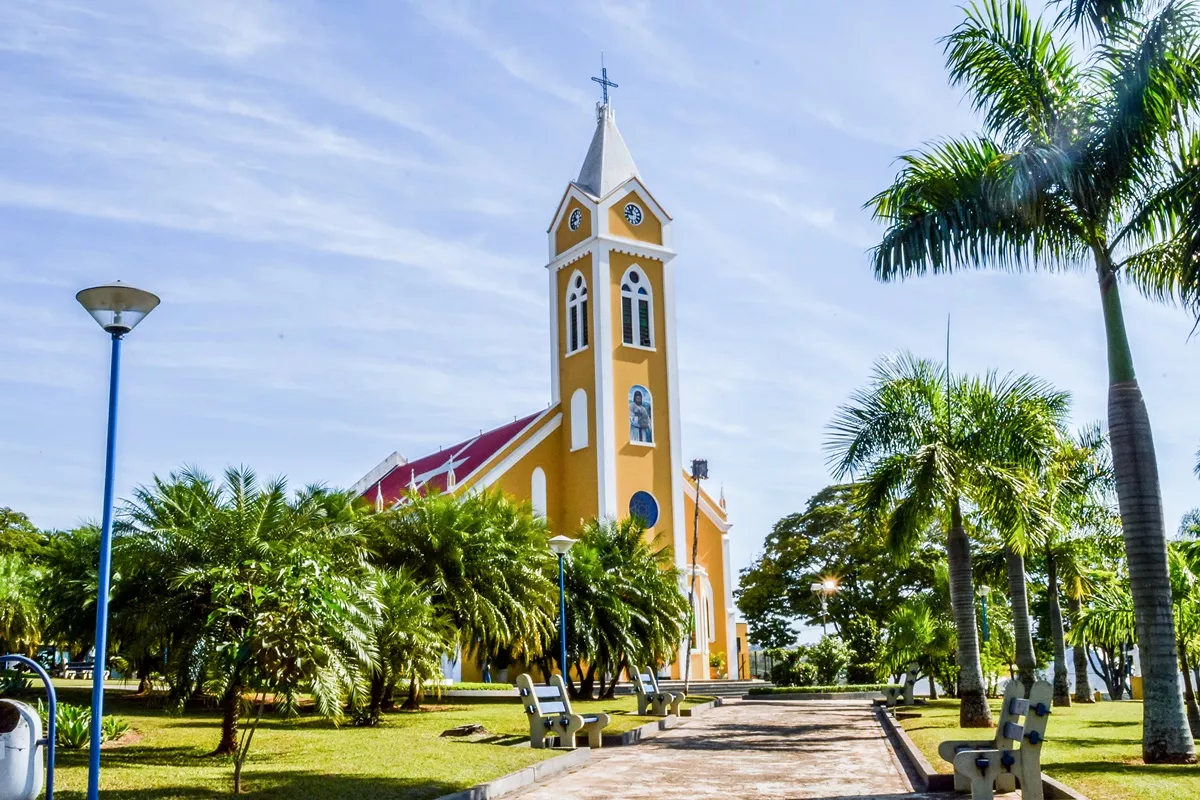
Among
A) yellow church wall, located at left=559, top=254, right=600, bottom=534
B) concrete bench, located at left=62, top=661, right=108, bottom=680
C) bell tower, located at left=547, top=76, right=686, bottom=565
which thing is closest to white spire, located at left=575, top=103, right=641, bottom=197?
bell tower, located at left=547, top=76, right=686, bottom=565

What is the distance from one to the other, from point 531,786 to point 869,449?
9.43 m

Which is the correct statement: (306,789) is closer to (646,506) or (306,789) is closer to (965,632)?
(965,632)

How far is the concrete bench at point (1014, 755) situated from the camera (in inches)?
346

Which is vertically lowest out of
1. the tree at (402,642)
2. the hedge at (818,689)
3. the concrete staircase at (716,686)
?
the concrete staircase at (716,686)

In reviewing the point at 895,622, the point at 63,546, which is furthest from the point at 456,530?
the point at 895,622

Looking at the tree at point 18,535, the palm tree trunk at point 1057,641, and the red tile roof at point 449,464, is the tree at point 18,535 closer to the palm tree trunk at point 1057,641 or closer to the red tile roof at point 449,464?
the red tile roof at point 449,464

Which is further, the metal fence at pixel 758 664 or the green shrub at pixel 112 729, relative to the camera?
the metal fence at pixel 758 664

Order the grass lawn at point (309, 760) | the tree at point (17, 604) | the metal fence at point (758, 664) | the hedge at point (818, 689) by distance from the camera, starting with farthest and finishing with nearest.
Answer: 1. the metal fence at point (758, 664)
2. the hedge at point (818, 689)
3. the tree at point (17, 604)
4. the grass lawn at point (309, 760)

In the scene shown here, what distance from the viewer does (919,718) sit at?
2072cm

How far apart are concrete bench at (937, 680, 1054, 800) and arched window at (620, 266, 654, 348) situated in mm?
→ 33801

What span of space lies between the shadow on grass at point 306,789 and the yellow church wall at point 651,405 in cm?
3043

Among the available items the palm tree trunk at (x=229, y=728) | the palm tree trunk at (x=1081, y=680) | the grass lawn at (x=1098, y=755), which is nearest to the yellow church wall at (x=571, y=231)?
the palm tree trunk at (x=1081, y=680)

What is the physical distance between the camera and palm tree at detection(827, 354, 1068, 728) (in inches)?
690

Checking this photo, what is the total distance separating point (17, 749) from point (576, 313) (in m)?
36.4
